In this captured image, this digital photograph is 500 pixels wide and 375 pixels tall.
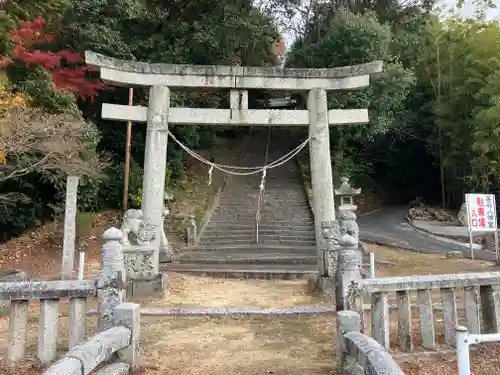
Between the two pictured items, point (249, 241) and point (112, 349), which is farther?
point (249, 241)

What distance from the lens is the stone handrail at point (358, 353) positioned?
2855 millimetres

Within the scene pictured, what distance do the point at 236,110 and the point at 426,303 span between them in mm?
5797

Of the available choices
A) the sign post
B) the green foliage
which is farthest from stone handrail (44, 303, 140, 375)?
the green foliage

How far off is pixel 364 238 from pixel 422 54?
10806 mm

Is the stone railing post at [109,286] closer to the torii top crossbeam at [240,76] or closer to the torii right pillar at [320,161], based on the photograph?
the torii right pillar at [320,161]

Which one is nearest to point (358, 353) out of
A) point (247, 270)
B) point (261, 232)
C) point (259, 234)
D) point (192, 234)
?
point (247, 270)

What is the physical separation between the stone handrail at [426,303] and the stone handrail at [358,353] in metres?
0.48

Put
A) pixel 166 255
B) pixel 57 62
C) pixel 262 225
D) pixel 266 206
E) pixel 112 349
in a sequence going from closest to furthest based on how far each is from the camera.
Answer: pixel 112 349 → pixel 166 255 → pixel 57 62 → pixel 262 225 → pixel 266 206

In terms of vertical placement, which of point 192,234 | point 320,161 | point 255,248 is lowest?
point 255,248

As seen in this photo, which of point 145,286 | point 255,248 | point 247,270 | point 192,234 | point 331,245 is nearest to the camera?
point 145,286

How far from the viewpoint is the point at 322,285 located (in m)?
8.28

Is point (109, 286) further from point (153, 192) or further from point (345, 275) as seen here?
point (153, 192)

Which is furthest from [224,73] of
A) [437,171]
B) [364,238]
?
[437,171]

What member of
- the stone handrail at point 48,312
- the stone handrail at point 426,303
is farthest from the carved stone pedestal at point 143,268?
the stone handrail at point 426,303
